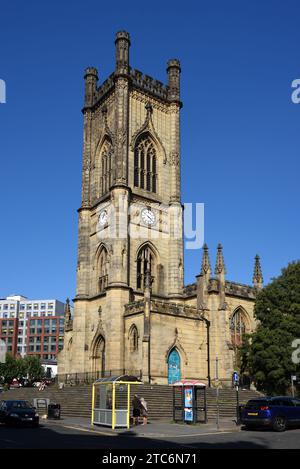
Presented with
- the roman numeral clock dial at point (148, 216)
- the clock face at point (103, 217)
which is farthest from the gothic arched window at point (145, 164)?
the clock face at point (103, 217)

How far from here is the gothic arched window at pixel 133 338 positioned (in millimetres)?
45250

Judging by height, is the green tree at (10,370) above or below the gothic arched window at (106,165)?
below

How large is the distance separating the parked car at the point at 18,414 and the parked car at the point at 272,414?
9.91 m

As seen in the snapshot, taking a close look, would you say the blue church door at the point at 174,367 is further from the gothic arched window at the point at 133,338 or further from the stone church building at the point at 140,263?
the gothic arched window at the point at 133,338

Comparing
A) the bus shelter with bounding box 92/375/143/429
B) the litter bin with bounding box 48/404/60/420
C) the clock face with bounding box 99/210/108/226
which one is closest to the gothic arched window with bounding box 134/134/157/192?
the clock face with bounding box 99/210/108/226

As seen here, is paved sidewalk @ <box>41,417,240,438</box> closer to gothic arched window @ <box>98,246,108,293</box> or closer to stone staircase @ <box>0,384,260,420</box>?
stone staircase @ <box>0,384,260,420</box>

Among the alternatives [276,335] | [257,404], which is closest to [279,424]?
[257,404]

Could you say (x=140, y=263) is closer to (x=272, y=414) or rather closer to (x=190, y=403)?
(x=190, y=403)

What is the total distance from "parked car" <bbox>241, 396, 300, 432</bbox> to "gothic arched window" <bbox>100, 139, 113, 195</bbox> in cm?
3333

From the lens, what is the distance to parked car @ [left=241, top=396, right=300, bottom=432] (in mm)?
24938

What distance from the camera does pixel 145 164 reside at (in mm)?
55812

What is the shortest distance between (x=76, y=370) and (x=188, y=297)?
1212cm
